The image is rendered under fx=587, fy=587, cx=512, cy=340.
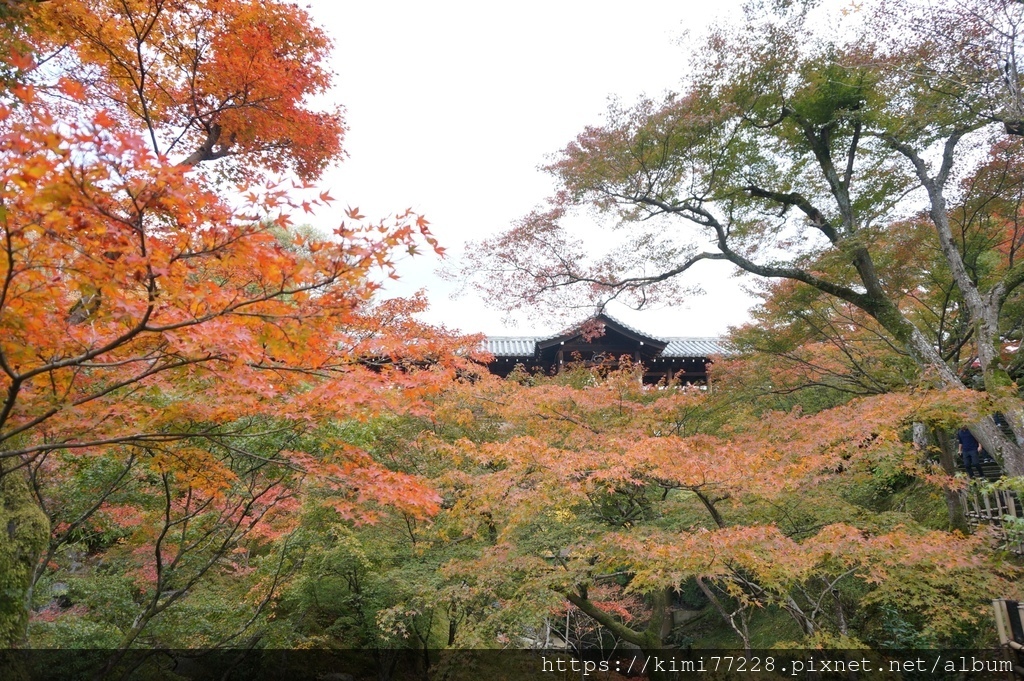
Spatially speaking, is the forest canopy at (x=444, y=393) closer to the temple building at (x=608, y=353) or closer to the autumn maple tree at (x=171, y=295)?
the autumn maple tree at (x=171, y=295)

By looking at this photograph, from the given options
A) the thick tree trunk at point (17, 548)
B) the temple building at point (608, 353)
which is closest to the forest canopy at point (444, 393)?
the thick tree trunk at point (17, 548)

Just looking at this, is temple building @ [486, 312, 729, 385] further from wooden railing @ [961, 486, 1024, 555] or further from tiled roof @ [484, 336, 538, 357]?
wooden railing @ [961, 486, 1024, 555]

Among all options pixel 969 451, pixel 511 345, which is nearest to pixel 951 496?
pixel 969 451

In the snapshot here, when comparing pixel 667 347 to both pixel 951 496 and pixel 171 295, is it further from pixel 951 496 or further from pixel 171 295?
pixel 171 295

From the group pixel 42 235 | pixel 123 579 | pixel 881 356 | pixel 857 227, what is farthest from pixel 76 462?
pixel 881 356

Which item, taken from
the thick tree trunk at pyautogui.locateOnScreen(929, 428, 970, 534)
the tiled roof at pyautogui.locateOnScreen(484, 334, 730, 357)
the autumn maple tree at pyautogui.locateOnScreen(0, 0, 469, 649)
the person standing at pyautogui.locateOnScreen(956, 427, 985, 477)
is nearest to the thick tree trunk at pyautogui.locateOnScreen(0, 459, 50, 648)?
the autumn maple tree at pyautogui.locateOnScreen(0, 0, 469, 649)

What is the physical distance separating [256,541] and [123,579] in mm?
1867

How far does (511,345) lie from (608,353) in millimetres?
3957

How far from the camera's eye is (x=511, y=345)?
18.2 metres

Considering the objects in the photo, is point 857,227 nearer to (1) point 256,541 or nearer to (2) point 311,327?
(2) point 311,327

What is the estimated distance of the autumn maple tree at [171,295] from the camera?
250 cm

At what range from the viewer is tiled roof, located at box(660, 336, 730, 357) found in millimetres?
16609

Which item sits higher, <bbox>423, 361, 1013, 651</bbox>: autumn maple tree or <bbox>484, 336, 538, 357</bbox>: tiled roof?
<bbox>484, 336, 538, 357</bbox>: tiled roof

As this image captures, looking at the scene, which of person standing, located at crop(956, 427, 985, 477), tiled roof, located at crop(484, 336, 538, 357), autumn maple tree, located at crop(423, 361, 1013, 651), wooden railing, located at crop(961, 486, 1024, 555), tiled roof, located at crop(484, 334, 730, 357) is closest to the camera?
autumn maple tree, located at crop(423, 361, 1013, 651)
